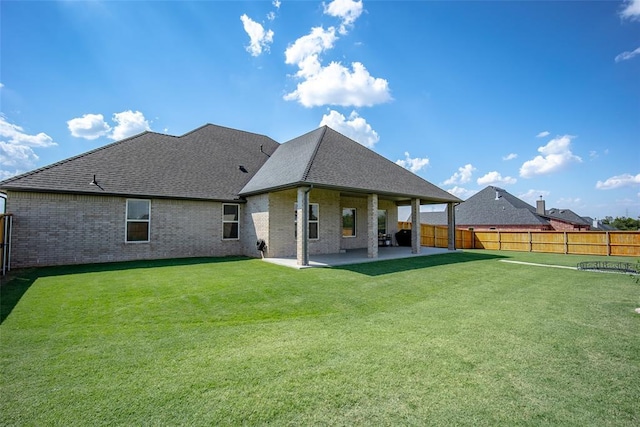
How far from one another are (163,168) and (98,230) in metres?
4.10

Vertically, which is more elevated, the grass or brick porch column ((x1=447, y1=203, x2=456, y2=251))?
brick porch column ((x1=447, y1=203, x2=456, y2=251))

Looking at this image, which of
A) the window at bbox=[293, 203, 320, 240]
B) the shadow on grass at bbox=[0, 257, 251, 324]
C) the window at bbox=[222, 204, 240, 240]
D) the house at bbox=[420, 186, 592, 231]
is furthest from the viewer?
the house at bbox=[420, 186, 592, 231]

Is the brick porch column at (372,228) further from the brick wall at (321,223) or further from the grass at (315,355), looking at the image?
the grass at (315,355)

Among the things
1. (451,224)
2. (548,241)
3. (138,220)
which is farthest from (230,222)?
(548,241)

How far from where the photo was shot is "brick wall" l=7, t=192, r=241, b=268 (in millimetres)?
10406

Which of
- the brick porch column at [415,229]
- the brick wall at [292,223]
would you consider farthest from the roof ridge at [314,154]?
the brick porch column at [415,229]

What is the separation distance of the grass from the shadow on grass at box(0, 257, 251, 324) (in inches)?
4.3

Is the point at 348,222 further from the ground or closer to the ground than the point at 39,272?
further from the ground

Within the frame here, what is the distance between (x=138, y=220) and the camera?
12.4 metres

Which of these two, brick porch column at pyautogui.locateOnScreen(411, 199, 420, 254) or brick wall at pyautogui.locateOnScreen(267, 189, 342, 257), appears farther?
brick porch column at pyautogui.locateOnScreen(411, 199, 420, 254)

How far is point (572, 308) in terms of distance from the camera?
6156 millimetres

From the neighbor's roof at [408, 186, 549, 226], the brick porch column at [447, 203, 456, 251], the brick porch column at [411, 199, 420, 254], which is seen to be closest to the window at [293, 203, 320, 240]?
the brick porch column at [411, 199, 420, 254]

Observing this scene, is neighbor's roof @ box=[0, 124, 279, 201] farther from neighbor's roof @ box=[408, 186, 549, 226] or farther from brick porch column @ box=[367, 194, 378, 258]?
neighbor's roof @ box=[408, 186, 549, 226]

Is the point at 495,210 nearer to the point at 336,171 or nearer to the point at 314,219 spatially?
the point at 314,219
